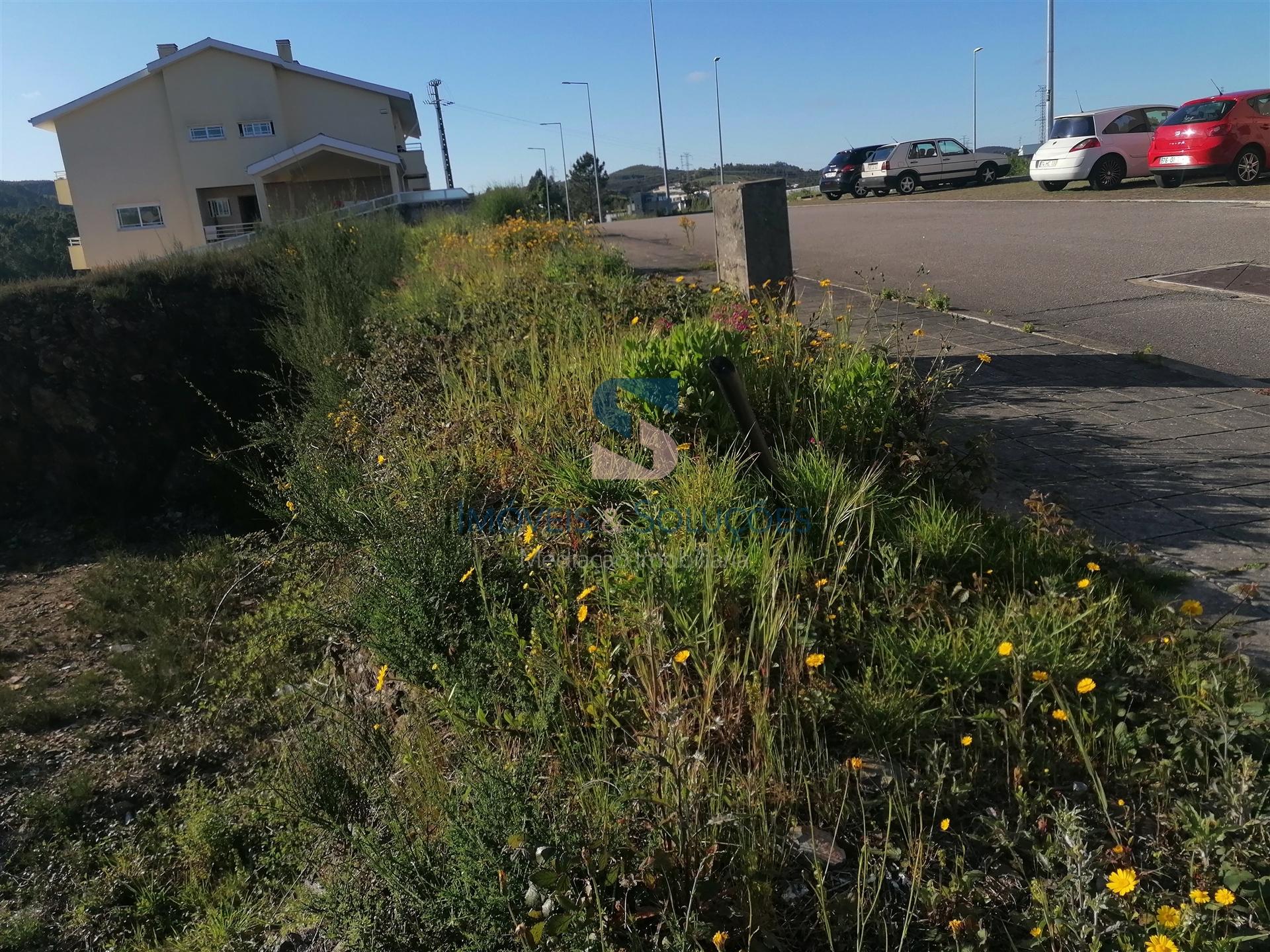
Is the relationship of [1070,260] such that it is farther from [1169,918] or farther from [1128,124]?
[1128,124]

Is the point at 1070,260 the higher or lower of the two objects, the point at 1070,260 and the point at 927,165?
the lower

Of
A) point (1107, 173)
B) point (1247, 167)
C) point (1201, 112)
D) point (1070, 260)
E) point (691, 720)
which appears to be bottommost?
point (691, 720)

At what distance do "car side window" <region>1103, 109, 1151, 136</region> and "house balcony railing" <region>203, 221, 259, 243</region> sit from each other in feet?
96.3

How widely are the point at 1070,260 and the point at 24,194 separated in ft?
334

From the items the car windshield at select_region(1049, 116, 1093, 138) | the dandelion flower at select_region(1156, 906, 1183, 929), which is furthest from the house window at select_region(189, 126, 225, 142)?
the dandelion flower at select_region(1156, 906, 1183, 929)

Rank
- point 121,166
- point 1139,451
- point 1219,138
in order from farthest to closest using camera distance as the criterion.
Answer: point 121,166, point 1219,138, point 1139,451

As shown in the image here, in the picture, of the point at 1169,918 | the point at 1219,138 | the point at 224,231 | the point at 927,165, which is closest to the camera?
the point at 1169,918

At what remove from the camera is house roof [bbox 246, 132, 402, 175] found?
3444cm

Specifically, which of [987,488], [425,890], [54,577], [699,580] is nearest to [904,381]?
[987,488]

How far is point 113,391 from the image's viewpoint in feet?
40.6

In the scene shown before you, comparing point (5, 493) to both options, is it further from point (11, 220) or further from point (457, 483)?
point (11, 220)

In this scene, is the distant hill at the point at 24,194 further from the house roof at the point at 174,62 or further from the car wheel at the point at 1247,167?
the car wheel at the point at 1247,167

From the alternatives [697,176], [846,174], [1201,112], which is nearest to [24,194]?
[697,176]

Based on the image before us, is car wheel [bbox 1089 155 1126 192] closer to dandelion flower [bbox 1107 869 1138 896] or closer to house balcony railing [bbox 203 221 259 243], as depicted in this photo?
dandelion flower [bbox 1107 869 1138 896]
